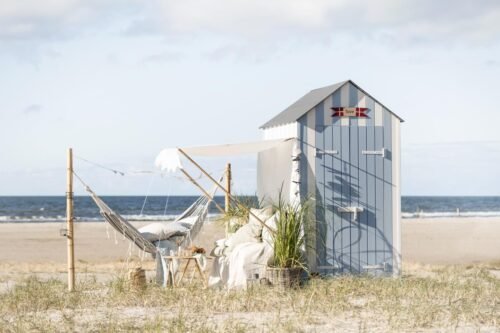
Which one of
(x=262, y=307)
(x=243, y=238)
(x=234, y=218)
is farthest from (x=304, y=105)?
(x=262, y=307)

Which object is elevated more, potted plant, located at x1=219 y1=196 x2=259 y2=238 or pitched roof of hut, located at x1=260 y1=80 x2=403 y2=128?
pitched roof of hut, located at x1=260 y1=80 x2=403 y2=128

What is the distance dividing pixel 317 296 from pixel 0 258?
29.9 ft

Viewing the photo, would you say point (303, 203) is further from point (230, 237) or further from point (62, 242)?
point (62, 242)

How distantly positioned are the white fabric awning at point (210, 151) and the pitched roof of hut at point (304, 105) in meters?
0.38

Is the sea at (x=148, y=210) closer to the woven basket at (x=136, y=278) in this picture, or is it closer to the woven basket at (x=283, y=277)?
the woven basket at (x=136, y=278)

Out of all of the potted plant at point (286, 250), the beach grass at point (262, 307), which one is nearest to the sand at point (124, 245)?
the potted plant at point (286, 250)

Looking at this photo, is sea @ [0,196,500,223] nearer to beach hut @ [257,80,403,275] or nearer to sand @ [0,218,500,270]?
sand @ [0,218,500,270]

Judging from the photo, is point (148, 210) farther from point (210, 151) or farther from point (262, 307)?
point (262, 307)

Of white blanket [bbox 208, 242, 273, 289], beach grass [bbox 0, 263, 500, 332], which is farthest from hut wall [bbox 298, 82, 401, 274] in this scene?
white blanket [bbox 208, 242, 273, 289]

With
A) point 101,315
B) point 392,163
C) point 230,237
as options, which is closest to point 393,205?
point 392,163

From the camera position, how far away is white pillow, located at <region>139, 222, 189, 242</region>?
9750mm

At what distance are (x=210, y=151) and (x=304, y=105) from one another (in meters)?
1.40

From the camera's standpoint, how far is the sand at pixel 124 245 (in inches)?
619

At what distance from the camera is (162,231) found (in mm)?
9812
